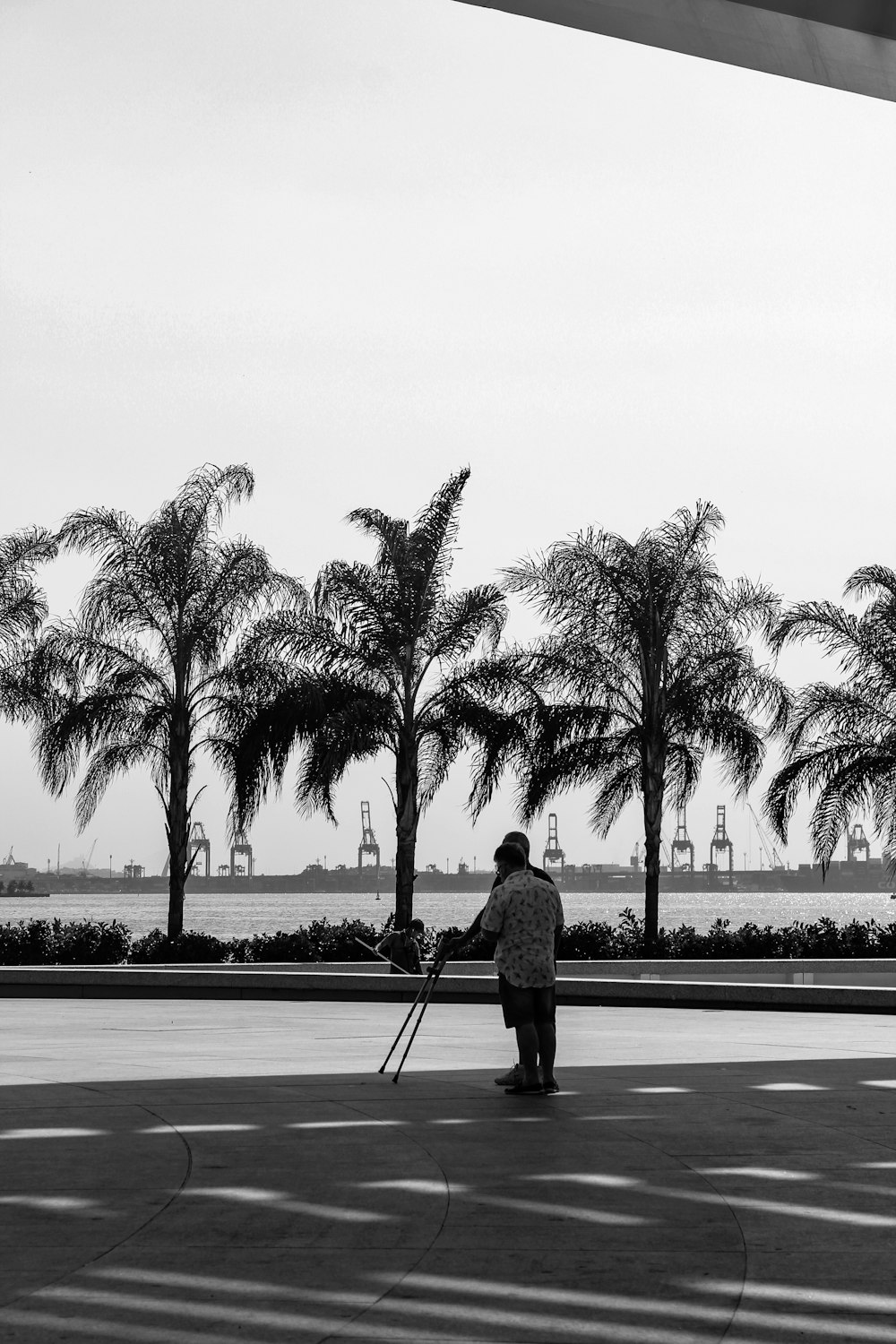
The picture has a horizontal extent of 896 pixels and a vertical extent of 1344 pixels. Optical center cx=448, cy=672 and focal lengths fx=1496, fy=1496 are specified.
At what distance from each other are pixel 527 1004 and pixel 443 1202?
3.10 meters

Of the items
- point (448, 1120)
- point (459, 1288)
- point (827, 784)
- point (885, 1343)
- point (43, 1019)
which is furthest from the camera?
point (827, 784)

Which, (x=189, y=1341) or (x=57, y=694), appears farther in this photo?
(x=57, y=694)

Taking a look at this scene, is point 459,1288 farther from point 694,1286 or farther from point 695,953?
point 695,953

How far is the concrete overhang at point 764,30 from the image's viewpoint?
9.47 metres

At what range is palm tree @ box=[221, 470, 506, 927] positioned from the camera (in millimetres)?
24141

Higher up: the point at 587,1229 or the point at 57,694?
the point at 57,694

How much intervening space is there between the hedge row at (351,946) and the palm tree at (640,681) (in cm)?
92

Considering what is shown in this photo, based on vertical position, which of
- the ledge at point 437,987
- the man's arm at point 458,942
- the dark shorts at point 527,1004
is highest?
the man's arm at point 458,942

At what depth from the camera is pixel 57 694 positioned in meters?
25.6

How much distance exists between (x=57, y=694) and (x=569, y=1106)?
61.7 ft

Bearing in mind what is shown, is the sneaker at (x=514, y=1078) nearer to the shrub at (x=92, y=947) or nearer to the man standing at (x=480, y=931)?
the man standing at (x=480, y=931)

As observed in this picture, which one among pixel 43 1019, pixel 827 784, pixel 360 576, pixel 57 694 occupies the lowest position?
pixel 43 1019

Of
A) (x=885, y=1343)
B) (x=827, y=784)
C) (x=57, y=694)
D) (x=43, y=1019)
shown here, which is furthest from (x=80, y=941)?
(x=885, y=1343)

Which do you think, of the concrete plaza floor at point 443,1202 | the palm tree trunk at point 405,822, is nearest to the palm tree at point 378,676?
the palm tree trunk at point 405,822
